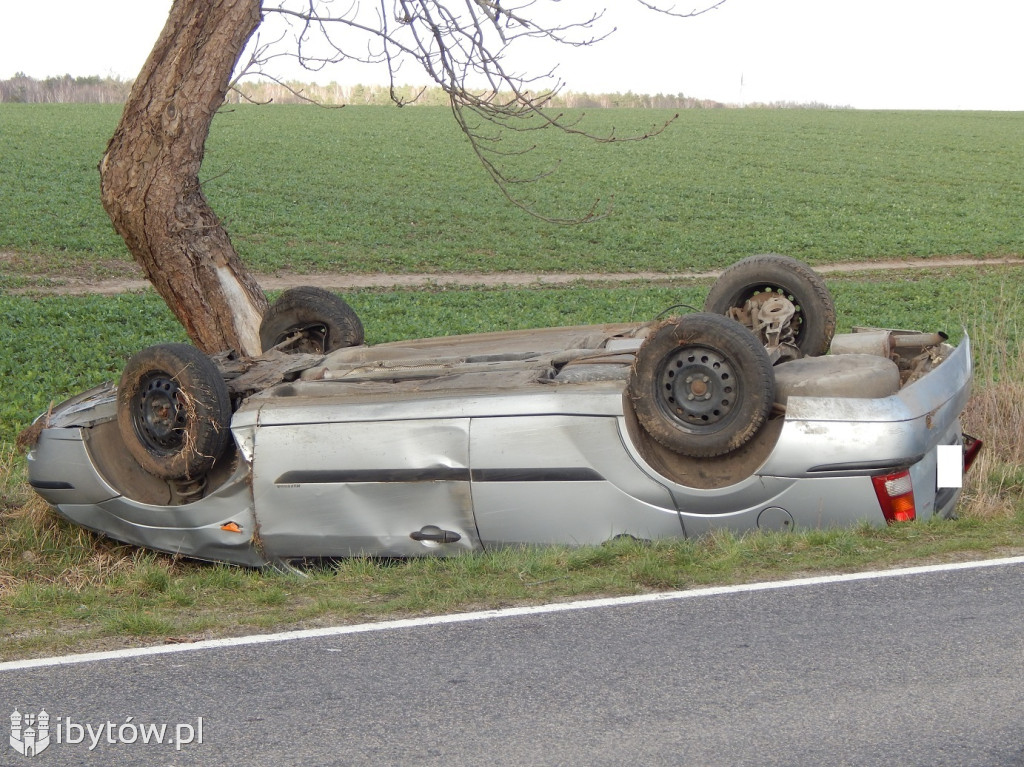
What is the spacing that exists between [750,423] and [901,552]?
1.00m

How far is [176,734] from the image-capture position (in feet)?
12.1

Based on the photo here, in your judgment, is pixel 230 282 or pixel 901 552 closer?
pixel 901 552

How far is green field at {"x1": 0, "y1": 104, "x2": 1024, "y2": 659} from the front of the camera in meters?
5.33

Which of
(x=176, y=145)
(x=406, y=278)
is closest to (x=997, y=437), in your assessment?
(x=176, y=145)

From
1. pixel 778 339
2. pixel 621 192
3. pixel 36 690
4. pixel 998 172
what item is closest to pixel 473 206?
pixel 621 192

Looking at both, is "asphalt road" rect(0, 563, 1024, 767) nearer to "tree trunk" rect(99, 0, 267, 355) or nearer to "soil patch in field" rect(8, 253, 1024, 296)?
"tree trunk" rect(99, 0, 267, 355)

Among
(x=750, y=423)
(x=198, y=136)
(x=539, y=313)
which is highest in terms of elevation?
(x=198, y=136)

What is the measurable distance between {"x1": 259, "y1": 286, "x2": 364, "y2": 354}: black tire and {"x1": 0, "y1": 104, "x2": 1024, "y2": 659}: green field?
2.00 metres

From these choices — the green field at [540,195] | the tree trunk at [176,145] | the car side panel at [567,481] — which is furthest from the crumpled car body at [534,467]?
the green field at [540,195]

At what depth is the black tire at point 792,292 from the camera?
6938 mm

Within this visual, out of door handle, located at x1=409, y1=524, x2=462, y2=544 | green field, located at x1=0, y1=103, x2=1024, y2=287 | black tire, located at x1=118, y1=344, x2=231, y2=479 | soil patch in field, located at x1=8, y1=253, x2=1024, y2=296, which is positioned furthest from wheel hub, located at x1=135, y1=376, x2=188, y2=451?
green field, located at x1=0, y1=103, x2=1024, y2=287

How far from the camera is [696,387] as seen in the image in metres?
5.52

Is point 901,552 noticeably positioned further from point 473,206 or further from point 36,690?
point 473,206

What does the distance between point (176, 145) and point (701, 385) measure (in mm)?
5738
